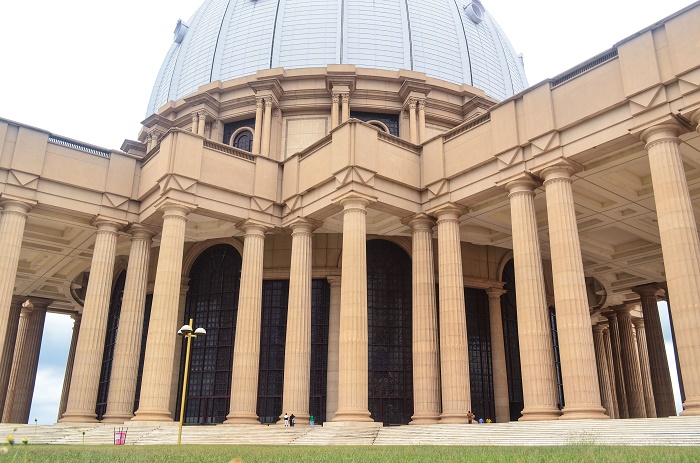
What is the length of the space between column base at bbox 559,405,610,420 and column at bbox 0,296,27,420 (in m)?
35.4

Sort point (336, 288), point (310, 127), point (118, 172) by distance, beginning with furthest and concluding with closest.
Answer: point (310, 127) < point (336, 288) < point (118, 172)

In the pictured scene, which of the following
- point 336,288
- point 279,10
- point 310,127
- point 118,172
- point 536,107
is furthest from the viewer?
point 279,10

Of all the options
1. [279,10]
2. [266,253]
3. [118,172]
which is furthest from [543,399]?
[279,10]

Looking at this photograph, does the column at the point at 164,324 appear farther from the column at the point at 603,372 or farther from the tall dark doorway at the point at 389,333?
the column at the point at 603,372

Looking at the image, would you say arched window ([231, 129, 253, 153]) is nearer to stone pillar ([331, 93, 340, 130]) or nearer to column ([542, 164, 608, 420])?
stone pillar ([331, 93, 340, 130])

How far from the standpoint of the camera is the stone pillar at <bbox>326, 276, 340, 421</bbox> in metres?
31.0

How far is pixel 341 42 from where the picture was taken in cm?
4178

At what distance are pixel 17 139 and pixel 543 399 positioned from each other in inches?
1038

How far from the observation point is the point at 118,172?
29922mm

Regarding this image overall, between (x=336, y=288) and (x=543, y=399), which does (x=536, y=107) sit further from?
(x=336, y=288)

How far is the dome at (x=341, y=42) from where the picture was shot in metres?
41.7

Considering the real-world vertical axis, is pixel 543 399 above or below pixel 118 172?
below

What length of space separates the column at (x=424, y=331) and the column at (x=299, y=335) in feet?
16.9

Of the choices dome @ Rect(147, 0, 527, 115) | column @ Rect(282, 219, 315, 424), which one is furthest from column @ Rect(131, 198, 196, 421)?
dome @ Rect(147, 0, 527, 115)
